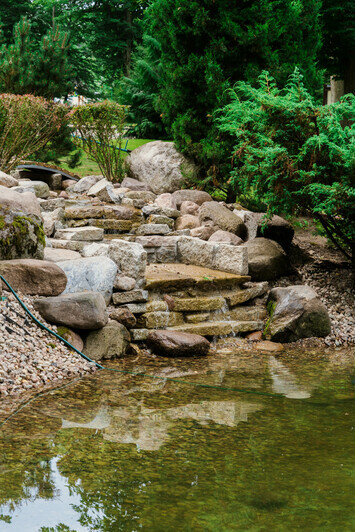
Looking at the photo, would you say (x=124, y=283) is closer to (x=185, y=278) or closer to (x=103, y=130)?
(x=185, y=278)

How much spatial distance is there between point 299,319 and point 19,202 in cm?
343

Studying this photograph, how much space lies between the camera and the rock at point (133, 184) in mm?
10688

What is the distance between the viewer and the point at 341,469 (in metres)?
2.96

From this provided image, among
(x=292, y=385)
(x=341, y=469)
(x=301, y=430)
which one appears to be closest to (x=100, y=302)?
(x=292, y=385)

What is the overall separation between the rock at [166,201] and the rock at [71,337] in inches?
176

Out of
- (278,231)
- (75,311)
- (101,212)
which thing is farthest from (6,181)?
(75,311)

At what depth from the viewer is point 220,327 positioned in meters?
6.44

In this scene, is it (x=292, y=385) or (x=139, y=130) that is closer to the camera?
(x=292, y=385)

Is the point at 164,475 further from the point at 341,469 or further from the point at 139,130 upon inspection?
the point at 139,130

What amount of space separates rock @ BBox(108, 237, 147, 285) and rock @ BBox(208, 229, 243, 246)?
190 centimetres

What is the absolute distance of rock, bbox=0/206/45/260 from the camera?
5691 millimetres

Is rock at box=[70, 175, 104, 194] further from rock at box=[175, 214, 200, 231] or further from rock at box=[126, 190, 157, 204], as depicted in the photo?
rock at box=[175, 214, 200, 231]

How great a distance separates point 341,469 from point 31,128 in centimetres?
950

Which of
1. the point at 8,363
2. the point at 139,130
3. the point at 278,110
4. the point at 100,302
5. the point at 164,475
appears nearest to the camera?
the point at 164,475
